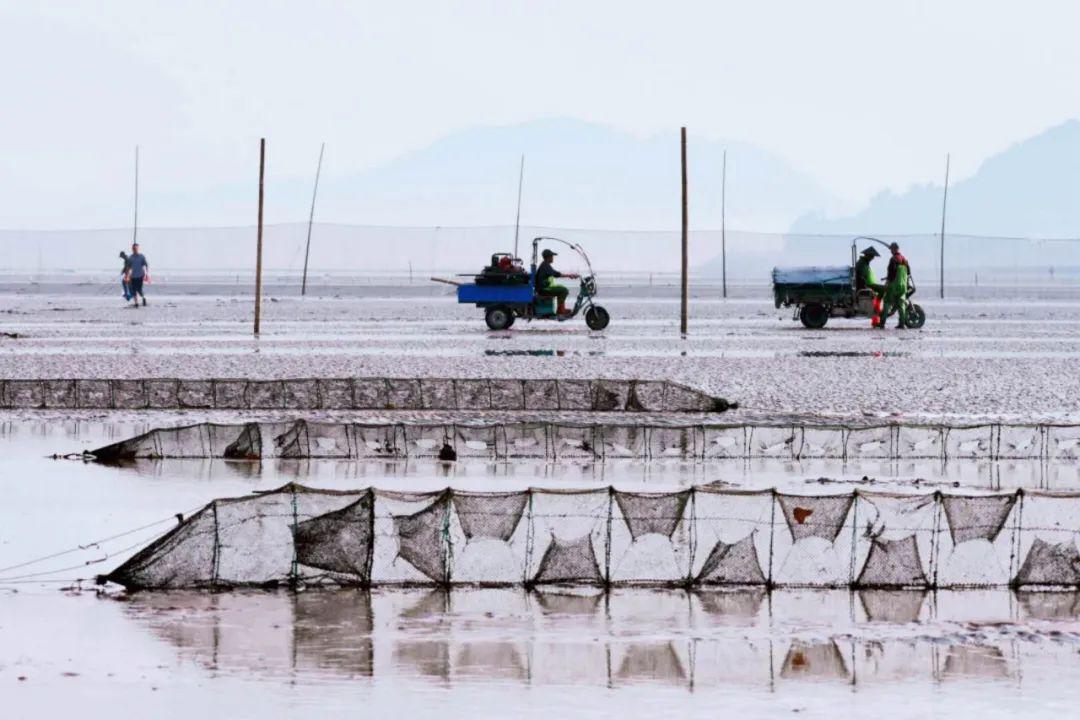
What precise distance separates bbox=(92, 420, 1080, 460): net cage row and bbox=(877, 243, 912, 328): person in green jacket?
20958mm

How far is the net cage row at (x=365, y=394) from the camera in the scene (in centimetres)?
2177

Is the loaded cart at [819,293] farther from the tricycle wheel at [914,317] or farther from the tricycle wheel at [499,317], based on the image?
the tricycle wheel at [499,317]

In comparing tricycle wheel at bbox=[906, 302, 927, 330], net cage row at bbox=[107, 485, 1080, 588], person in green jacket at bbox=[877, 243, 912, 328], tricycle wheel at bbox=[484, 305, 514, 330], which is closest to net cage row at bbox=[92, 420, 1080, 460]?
net cage row at bbox=[107, 485, 1080, 588]

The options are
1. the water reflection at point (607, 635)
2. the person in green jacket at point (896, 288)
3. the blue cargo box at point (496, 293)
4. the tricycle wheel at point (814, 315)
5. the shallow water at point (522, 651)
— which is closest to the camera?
the shallow water at point (522, 651)

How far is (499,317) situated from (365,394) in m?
18.4

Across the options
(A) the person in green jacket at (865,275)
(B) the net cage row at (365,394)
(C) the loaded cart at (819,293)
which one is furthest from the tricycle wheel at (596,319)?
(B) the net cage row at (365,394)

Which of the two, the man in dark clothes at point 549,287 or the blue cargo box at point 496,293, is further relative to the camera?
the blue cargo box at point 496,293

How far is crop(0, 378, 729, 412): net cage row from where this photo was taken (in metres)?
21.8

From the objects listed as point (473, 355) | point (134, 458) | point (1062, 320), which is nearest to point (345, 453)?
point (134, 458)

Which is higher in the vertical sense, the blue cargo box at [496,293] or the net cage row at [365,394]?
the blue cargo box at [496,293]

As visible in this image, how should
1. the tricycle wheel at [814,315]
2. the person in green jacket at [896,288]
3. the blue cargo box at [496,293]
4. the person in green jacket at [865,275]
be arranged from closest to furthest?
the person in green jacket at [896,288] < the person in green jacket at [865,275] < the blue cargo box at [496,293] < the tricycle wheel at [814,315]

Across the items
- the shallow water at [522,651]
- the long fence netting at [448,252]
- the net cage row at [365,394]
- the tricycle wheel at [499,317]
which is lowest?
the shallow water at [522,651]

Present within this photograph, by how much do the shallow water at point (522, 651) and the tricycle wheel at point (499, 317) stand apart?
1085 inches

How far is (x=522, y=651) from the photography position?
392 inches
